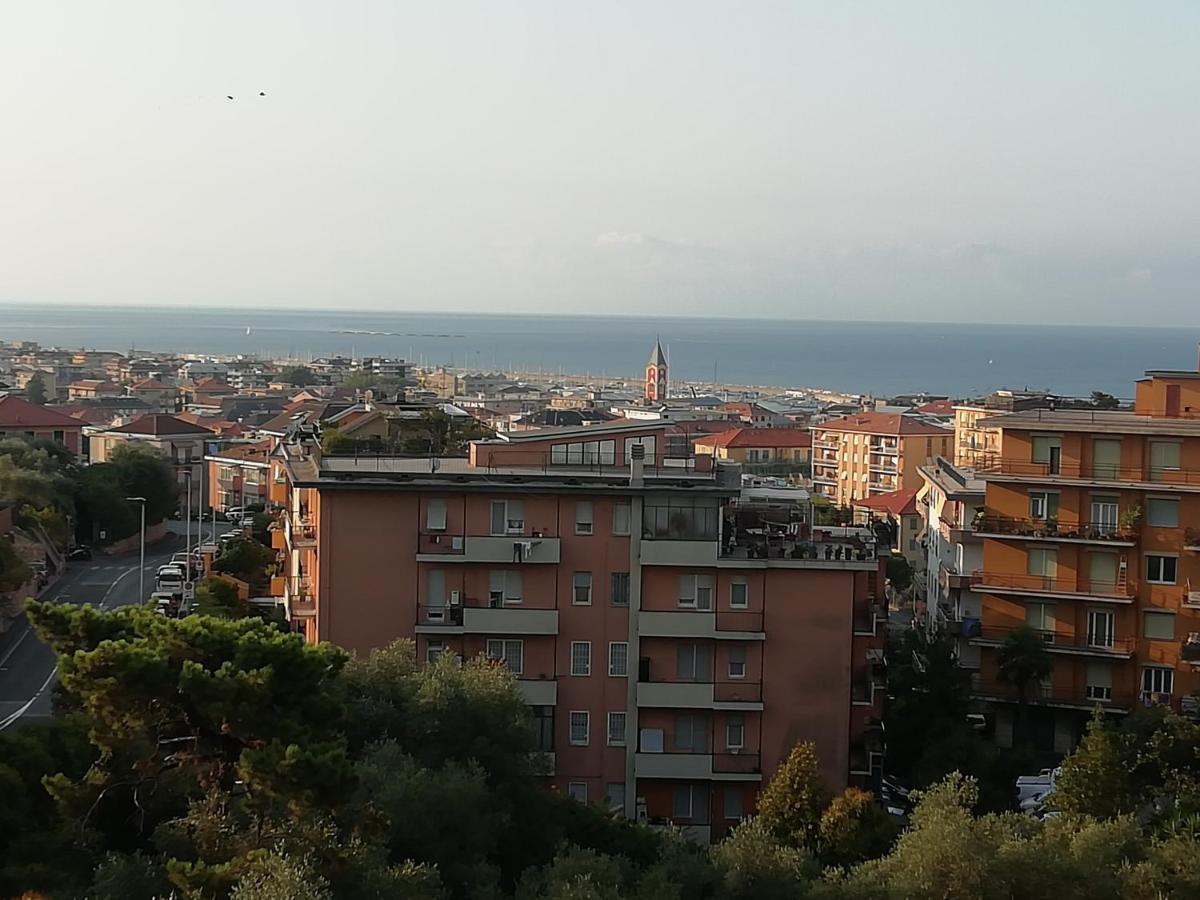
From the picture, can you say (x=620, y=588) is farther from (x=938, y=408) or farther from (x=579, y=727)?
(x=938, y=408)

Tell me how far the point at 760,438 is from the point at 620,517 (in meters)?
55.4

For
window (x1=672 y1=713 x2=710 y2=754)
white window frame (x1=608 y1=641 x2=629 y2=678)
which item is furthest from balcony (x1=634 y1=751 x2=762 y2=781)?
white window frame (x1=608 y1=641 x2=629 y2=678)

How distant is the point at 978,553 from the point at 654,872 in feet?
45.4

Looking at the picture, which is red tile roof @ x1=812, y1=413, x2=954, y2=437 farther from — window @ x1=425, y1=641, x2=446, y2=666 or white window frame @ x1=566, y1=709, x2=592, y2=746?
window @ x1=425, y1=641, x2=446, y2=666

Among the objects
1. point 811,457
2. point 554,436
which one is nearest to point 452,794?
point 554,436

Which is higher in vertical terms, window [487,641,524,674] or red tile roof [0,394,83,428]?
red tile roof [0,394,83,428]

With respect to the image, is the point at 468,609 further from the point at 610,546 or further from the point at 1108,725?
the point at 1108,725

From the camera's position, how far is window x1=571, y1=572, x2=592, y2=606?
20250 millimetres

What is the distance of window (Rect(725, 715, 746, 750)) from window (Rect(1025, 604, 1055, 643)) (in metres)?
6.30

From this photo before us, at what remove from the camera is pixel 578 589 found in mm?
20297

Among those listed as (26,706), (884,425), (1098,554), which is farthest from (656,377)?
(26,706)

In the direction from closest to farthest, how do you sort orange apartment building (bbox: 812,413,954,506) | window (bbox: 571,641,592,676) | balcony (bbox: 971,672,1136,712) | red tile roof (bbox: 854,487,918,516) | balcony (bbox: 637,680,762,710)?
balcony (bbox: 637,680,762,710), window (bbox: 571,641,592,676), balcony (bbox: 971,672,1136,712), red tile roof (bbox: 854,487,918,516), orange apartment building (bbox: 812,413,954,506)

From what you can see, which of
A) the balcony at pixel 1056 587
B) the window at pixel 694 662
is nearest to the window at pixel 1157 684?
the balcony at pixel 1056 587

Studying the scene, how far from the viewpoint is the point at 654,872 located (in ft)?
43.9
